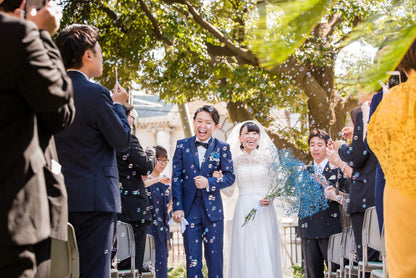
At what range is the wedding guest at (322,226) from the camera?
616 centimetres

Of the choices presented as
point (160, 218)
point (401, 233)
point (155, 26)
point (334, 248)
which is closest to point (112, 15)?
point (155, 26)

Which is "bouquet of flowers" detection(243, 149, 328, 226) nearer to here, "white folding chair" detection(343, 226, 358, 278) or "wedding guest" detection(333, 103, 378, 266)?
"white folding chair" detection(343, 226, 358, 278)

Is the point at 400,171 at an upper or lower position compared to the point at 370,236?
upper

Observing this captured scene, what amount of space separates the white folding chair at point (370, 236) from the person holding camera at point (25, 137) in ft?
10.6

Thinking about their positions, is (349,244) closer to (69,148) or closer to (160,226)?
(160,226)


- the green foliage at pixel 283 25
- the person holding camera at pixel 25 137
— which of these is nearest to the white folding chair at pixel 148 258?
the person holding camera at pixel 25 137

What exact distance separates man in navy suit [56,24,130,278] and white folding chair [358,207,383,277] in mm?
2426

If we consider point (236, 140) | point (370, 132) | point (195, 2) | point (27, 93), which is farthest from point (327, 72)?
point (27, 93)

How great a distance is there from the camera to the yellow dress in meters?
2.30

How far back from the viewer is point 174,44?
10891 mm

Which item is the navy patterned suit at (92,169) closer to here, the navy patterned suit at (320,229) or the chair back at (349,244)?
the chair back at (349,244)

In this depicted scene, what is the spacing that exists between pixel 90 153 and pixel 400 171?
6.09 feet

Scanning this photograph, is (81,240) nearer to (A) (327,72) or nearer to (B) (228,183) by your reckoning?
(B) (228,183)

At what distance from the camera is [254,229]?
21.8 feet
